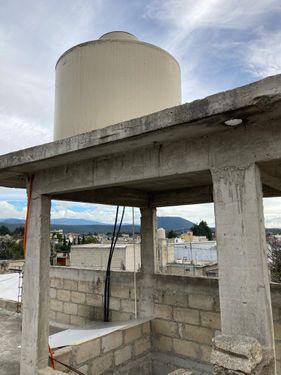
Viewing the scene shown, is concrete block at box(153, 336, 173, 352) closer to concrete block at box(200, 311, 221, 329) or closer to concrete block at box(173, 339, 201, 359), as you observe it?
concrete block at box(173, 339, 201, 359)

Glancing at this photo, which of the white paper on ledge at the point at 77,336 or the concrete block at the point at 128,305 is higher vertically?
the concrete block at the point at 128,305

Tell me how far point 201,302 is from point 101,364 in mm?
1978

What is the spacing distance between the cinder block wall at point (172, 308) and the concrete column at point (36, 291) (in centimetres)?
261

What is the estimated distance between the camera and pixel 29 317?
179 inches

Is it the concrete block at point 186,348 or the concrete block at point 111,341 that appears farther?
the concrete block at point 186,348

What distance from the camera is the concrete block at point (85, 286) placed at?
7785 mm

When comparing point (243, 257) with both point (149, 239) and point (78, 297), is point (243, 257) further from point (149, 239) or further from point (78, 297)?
point (78, 297)

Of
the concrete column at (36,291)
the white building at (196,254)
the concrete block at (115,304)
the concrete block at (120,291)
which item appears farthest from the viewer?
the white building at (196,254)

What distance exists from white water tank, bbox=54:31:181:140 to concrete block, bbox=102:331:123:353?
3351 mm

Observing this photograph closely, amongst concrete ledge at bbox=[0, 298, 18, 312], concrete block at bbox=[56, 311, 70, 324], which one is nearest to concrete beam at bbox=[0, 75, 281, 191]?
concrete block at bbox=[56, 311, 70, 324]

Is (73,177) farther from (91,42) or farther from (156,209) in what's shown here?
(156,209)

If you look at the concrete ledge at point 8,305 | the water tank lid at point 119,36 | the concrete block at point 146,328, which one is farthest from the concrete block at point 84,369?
the concrete ledge at point 8,305

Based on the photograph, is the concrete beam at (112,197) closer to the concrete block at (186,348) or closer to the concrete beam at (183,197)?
the concrete beam at (183,197)

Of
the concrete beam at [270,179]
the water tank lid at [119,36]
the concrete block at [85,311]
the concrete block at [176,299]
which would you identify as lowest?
the concrete block at [85,311]
